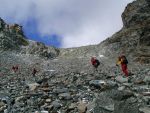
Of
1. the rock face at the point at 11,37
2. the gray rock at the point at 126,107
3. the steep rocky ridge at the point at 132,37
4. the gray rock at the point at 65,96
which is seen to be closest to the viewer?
the gray rock at the point at 126,107

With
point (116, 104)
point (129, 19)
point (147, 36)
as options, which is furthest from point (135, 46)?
point (116, 104)

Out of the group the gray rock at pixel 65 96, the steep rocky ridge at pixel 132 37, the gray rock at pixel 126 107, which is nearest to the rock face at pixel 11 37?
the steep rocky ridge at pixel 132 37

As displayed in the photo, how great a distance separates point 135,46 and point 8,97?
59981 mm

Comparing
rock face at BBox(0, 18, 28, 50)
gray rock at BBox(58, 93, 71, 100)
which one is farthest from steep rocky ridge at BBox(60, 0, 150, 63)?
gray rock at BBox(58, 93, 71, 100)

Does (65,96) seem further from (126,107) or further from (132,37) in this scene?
(132,37)

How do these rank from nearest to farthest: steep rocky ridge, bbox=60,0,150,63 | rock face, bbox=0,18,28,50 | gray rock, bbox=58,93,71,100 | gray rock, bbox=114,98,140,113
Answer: gray rock, bbox=114,98,140,113 < gray rock, bbox=58,93,71,100 < steep rocky ridge, bbox=60,0,150,63 < rock face, bbox=0,18,28,50

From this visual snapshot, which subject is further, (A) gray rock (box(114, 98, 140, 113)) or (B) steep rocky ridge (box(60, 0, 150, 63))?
(B) steep rocky ridge (box(60, 0, 150, 63))

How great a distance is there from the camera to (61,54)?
343ft

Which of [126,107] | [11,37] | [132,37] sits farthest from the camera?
[11,37]

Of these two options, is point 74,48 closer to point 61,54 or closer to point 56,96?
point 61,54

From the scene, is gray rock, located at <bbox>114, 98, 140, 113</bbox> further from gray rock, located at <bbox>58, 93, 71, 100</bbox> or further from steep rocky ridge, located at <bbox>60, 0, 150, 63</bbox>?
steep rocky ridge, located at <bbox>60, 0, 150, 63</bbox>

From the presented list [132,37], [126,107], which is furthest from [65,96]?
[132,37]

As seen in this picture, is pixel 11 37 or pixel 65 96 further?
pixel 11 37

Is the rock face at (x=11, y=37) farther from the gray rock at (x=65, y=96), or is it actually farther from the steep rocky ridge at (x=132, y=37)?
the gray rock at (x=65, y=96)
